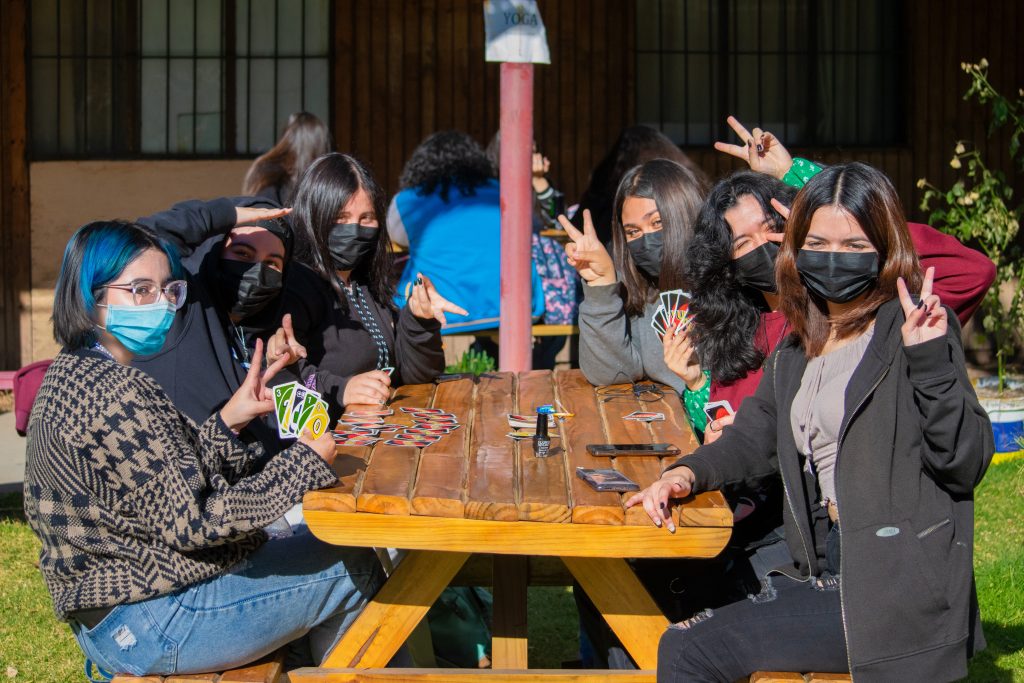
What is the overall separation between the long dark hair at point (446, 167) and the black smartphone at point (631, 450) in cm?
345

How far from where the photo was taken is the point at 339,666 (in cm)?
321

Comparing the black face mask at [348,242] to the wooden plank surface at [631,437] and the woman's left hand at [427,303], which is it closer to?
the woman's left hand at [427,303]

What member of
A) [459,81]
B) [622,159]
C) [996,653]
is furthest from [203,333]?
[459,81]

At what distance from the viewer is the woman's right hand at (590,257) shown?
13.3ft

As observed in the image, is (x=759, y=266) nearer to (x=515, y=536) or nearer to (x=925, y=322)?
(x=925, y=322)

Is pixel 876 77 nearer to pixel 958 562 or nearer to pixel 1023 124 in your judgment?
pixel 1023 124

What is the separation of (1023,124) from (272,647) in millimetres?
5154

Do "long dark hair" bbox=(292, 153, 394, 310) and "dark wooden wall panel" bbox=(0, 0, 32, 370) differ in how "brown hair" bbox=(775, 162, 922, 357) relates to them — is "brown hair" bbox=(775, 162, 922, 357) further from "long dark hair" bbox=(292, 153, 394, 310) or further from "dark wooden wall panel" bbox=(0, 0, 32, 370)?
"dark wooden wall panel" bbox=(0, 0, 32, 370)

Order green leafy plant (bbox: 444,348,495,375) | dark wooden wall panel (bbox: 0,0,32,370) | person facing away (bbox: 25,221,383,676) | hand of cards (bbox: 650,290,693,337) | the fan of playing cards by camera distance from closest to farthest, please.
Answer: person facing away (bbox: 25,221,383,676), the fan of playing cards, hand of cards (bbox: 650,290,693,337), green leafy plant (bbox: 444,348,495,375), dark wooden wall panel (bbox: 0,0,32,370)

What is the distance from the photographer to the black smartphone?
334 cm

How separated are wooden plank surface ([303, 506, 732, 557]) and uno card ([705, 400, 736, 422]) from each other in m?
0.73

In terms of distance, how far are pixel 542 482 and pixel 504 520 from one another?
218 millimetres

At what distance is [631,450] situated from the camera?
3.36 meters

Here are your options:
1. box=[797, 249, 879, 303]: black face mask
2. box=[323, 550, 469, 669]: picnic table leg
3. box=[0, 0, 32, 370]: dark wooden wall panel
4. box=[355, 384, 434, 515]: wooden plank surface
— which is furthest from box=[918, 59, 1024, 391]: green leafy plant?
box=[0, 0, 32, 370]: dark wooden wall panel
